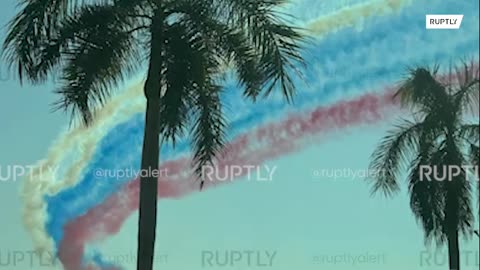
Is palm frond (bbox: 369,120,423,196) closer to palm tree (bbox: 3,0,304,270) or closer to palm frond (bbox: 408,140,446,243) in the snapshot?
palm frond (bbox: 408,140,446,243)

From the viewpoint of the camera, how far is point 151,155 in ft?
21.9

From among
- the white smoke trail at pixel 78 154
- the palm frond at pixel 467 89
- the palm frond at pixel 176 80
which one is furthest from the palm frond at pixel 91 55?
the palm frond at pixel 467 89

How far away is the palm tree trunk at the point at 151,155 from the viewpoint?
21.8ft

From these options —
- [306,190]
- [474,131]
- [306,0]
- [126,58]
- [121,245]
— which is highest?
[306,0]

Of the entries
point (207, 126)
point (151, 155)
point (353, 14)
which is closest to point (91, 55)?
point (151, 155)

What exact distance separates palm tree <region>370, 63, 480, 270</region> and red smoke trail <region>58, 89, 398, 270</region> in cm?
20

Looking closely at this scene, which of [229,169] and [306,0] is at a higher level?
[306,0]

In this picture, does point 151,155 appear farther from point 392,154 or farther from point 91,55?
point 392,154

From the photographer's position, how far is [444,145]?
6824mm

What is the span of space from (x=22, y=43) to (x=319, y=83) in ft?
7.02

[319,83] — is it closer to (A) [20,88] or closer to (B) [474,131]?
(B) [474,131]

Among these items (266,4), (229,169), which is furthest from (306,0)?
(229,169)

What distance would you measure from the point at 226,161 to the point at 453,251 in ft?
5.86

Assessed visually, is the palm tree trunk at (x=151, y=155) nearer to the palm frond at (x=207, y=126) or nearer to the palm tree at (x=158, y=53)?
the palm tree at (x=158, y=53)
